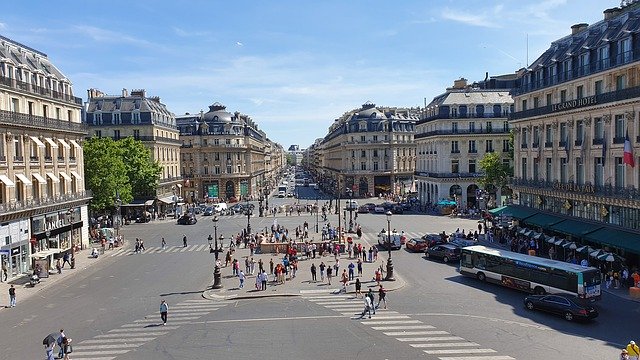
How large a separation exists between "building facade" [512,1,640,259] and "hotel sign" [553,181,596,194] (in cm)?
8

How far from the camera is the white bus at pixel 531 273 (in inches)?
1174

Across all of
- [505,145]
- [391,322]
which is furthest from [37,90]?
[505,145]

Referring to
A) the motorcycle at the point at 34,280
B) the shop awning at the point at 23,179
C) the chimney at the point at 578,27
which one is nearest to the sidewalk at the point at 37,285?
the motorcycle at the point at 34,280

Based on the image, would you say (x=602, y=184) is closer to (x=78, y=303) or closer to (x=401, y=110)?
(x=78, y=303)

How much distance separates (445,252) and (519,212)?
13.8 m

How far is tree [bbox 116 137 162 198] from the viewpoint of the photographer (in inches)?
2931

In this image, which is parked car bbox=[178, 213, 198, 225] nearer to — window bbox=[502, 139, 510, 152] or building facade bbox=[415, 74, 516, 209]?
building facade bbox=[415, 74, 516, 209]

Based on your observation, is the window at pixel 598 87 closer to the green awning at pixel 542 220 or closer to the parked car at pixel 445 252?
the green awning at pixel 542 220

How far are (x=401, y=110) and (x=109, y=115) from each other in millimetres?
71376

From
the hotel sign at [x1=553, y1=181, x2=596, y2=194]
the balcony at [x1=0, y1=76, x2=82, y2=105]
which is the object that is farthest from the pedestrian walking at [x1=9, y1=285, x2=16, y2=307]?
the hotel sign at [x1=553, y1=181, x2=596, y2=194]

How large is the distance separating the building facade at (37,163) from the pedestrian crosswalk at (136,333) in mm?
17190

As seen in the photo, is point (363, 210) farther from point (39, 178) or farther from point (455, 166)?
point (39, 178)

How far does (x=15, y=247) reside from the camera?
140 ft

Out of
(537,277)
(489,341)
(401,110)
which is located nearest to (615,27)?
(537,277)
